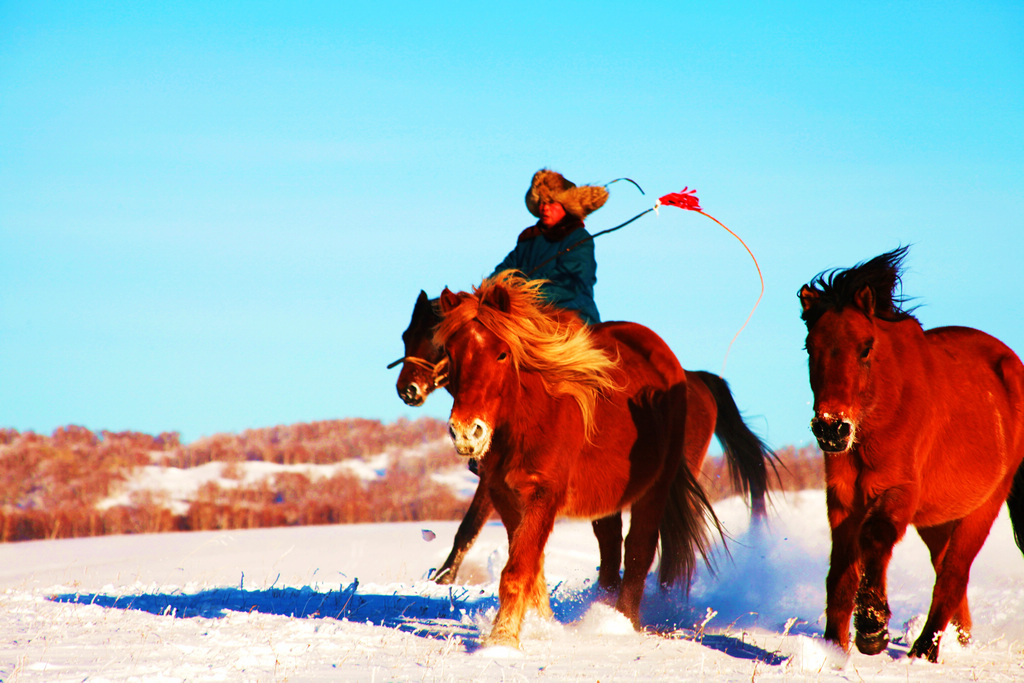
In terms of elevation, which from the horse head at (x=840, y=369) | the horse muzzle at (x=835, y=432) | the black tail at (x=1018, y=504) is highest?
the horse head at (x=840, y=369)

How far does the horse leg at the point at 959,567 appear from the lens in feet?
16.5

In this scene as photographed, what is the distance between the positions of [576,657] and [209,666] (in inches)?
66.5

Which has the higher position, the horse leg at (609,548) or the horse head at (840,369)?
the horse head at (840,369)

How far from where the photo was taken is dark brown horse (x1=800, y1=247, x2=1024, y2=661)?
4312mm

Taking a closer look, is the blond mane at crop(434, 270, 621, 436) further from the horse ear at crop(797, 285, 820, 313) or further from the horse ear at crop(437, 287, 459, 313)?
the horse ear at crop(797, 285, 820, 313)

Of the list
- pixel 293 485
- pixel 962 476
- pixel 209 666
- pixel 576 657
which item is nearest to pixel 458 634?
pixel 576 657

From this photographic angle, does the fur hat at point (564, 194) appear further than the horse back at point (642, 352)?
Yes

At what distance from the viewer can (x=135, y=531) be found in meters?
16.1

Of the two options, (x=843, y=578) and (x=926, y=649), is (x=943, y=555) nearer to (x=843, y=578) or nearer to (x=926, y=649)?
(x=926, y=649)

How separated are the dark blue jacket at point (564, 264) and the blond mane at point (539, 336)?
60 centimetres

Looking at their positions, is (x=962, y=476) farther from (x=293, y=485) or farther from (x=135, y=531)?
(x=293, y=485)

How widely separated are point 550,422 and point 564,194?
2.08 m

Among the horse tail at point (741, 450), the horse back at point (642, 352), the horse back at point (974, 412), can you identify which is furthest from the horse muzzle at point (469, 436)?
the horse tail at point (741, 450)

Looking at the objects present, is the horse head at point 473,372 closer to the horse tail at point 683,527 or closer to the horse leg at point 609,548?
the horse leg at point 609,548
